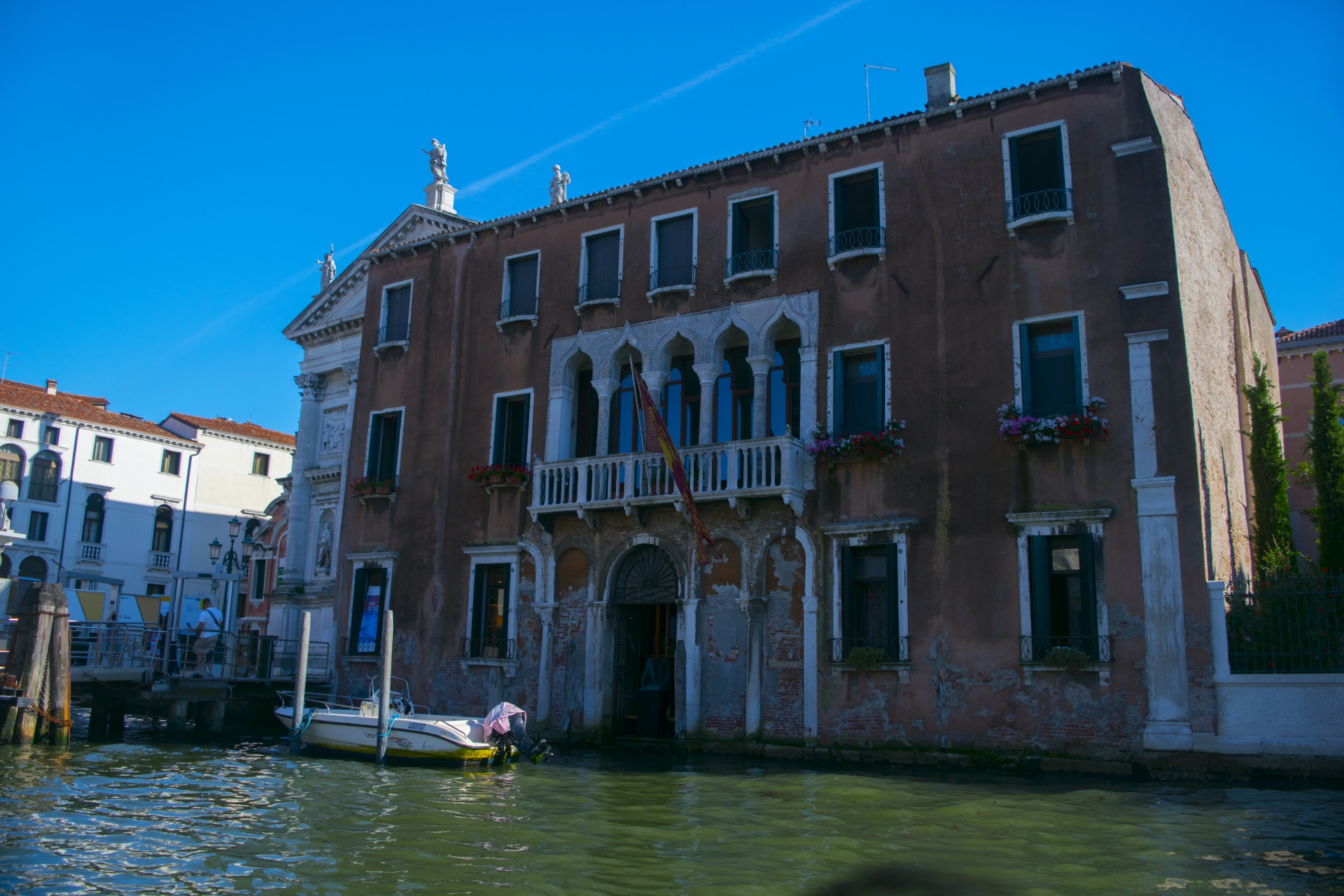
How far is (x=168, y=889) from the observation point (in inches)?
310

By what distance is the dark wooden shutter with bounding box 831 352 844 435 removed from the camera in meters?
17.2

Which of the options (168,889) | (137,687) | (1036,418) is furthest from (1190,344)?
(137,687)

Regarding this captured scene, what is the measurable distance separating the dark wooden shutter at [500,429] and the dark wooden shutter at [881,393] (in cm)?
770

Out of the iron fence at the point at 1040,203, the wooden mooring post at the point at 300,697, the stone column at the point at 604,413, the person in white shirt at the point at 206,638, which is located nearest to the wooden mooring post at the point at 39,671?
the person in white shirt at the point at 206,638

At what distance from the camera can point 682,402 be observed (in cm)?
1939

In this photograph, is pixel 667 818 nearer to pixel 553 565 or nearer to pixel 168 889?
pixel 168 889

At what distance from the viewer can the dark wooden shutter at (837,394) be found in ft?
56.3

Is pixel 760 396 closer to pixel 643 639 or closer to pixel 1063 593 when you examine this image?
pixel 643 639

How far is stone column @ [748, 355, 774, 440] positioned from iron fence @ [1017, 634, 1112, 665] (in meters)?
5.50

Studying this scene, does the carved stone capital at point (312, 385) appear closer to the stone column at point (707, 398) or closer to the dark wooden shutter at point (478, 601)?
the dark wooden shutter at point (478, 601)

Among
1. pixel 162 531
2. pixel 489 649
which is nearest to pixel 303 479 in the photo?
pixel 489 649

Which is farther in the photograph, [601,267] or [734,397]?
[601,267]

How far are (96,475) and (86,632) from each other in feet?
55.4

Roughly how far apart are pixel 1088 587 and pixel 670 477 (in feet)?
22.3
